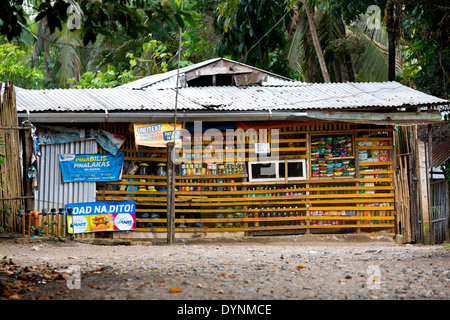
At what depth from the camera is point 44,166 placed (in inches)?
458

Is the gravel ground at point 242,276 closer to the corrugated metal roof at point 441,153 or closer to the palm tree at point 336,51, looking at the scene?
the corrugated metal roof at point 441,153

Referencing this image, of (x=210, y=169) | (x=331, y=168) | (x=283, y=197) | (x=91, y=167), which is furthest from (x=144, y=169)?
(x=331, y=168)

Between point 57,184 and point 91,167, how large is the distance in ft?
2.45

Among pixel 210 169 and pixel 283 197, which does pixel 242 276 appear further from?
pixel 283 197

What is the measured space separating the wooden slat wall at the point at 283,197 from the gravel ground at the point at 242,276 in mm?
3054

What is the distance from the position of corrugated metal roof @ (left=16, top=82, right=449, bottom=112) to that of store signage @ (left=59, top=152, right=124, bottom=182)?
1067 mm

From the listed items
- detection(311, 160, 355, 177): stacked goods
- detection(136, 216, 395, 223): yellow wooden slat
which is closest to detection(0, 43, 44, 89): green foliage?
detection(136, 216, 395, 223): yellow wooden slat

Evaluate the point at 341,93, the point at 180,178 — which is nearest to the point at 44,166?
the point at 180,178

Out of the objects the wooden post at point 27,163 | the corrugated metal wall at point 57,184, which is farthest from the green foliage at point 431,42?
the wooden post at point 27,163

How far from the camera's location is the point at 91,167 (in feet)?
38.9

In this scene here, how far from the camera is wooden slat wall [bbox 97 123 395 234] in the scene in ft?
40.1

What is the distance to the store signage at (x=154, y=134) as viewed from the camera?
461 inches
